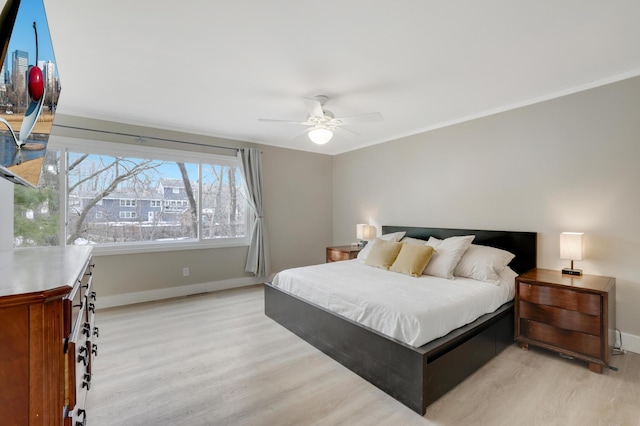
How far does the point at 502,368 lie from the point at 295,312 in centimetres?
186

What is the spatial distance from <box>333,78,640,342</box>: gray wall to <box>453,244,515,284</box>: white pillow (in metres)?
0.42

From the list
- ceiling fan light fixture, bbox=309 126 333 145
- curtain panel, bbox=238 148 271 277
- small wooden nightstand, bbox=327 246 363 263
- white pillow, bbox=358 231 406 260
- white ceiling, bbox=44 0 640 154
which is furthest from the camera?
curtain panel, bbox=238 148 271 277

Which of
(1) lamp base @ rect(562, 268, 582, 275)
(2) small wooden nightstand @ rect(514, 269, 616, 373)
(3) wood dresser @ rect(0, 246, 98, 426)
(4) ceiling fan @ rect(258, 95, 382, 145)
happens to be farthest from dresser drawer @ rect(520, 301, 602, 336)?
(3) wood dresser @ rect(0, 246, 98, 426)

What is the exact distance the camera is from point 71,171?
3559 mm

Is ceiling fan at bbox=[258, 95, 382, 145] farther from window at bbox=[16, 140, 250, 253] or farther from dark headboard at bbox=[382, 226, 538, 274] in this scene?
window at bbox=[16, 140, 250, 253]

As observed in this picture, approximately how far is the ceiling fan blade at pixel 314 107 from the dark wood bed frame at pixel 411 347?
186 cm

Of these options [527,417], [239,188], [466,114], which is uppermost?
[466,114]

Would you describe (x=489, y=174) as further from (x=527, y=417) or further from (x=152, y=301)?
(x=152, y=301)

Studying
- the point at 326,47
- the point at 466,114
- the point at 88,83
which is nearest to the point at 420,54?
the point at 326,47

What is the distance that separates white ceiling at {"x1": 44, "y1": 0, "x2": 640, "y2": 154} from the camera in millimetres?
1797

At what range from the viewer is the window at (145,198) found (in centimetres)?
358

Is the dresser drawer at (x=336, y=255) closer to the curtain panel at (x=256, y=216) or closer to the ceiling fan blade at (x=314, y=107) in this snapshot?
the curtain panel at (x=256, y=216)

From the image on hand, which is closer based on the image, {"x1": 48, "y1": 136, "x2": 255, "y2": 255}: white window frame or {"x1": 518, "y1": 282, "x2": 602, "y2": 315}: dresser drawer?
{"x1": 518, "y1": 282, "x2": 602, "y2": 315}: dresser drawer

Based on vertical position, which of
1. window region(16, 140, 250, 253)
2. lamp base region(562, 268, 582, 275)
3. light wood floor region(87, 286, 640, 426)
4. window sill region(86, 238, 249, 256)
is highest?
window region(16, 140, 250, 253)
